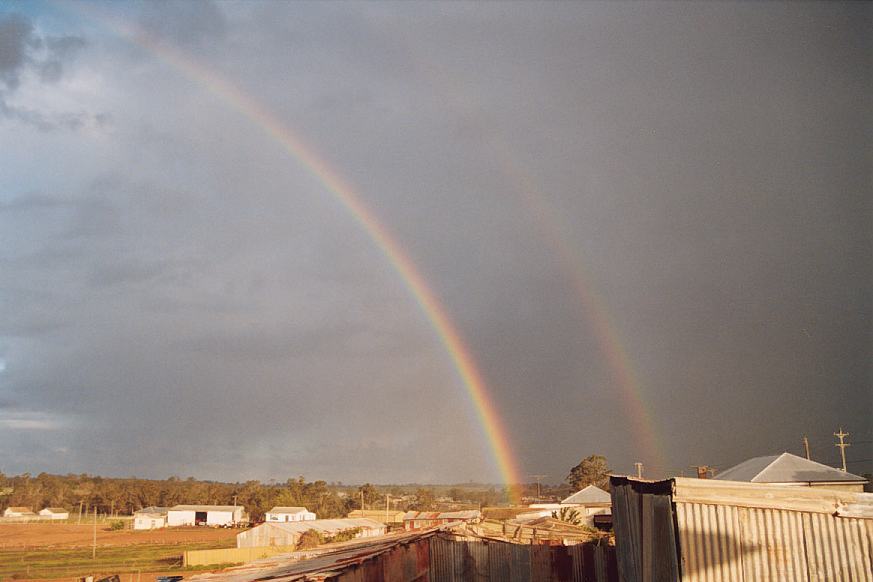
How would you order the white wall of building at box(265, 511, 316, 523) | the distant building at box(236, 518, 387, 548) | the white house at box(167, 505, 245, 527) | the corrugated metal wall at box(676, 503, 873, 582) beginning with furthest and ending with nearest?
the white house at box(167, 505, 245, 527) → the white wall of building at box(265, 511, 316, 523) → the distant building at box(236, 518, 387, 548) → the corrugated metal wall at box(676, 503, 873, 582)

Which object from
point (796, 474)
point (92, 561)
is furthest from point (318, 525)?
point (796, 474)

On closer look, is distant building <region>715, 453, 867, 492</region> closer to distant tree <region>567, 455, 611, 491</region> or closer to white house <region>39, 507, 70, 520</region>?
distant tree <region>567, 455, 611, 491</region>

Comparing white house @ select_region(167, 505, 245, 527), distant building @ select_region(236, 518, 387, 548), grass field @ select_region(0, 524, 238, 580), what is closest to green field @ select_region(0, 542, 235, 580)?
grass field @ select_region(0, 524, 238, 580)

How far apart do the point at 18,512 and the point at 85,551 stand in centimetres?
9793

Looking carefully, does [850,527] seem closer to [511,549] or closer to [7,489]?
[511,549]

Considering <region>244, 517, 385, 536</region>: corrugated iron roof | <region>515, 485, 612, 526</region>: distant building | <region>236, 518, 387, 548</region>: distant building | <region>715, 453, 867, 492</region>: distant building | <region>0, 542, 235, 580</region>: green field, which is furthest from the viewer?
<region>244, 517, 385, 536</region>: corrugated iron roof

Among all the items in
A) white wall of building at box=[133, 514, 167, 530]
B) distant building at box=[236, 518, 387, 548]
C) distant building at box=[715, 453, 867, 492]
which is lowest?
white wall of building at box=[133, 514, 167, 530]

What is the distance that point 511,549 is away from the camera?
76.6 feet

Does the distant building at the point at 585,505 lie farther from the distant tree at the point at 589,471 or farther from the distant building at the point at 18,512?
the distant building at the point at 18,512

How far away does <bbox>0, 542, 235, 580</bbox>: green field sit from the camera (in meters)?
55.8

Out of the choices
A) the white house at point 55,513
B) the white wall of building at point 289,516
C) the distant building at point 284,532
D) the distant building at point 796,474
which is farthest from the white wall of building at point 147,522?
the distant building at point 796,474

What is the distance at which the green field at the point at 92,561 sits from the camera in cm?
5575

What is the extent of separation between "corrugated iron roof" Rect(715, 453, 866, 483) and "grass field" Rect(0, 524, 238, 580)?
39.0m

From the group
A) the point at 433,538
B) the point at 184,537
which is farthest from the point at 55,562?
the point at 433,538
